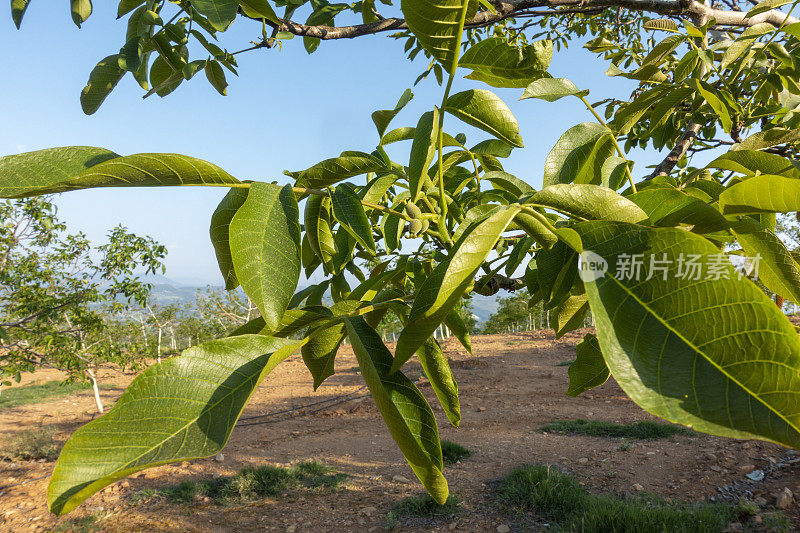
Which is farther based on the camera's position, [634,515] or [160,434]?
[634,515]

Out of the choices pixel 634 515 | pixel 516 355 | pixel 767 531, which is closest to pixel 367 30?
pixel 634 515

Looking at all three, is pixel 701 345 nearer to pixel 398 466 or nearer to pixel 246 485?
pixel 246 485

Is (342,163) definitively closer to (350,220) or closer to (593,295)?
(350,220)

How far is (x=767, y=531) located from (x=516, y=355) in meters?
12.0

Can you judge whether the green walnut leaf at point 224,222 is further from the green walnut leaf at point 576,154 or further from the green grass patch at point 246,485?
the green grass patch at point 246,485

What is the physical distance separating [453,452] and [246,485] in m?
3.37

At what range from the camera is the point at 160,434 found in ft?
1.63

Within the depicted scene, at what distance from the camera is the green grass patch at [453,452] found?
754cm

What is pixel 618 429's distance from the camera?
833 centimetres

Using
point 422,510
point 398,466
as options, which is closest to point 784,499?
point 422,510

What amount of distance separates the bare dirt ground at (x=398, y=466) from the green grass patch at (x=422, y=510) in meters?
0.12

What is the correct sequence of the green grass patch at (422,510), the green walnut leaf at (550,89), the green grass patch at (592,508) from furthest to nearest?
the green grass patch at (422,510) < the green grass patch at (592,508) < the green walnut leaf at (550,89)

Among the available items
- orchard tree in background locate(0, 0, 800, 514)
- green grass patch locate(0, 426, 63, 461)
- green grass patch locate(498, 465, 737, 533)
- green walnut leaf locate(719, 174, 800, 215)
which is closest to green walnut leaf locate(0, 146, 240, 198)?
orchard tree in background locate(0, 0, 800, 514)

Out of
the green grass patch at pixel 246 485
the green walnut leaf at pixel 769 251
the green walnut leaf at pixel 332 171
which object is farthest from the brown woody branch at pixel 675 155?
the green grass patch at pixel 246 485
